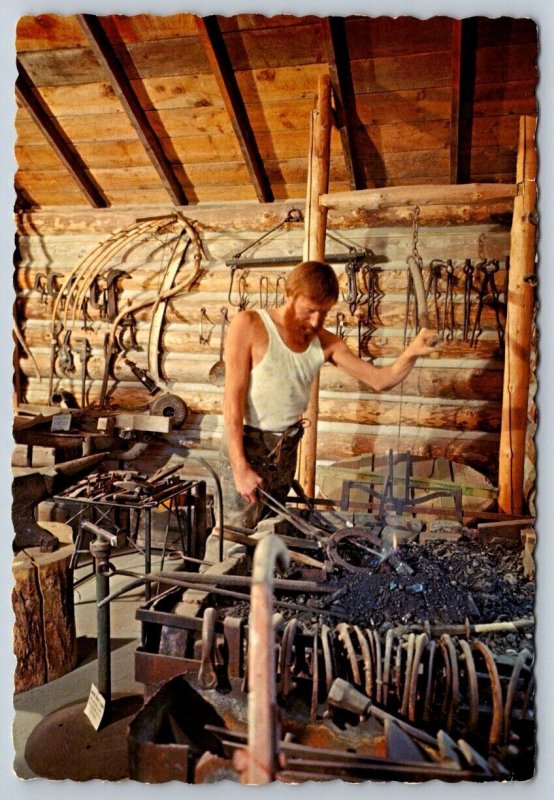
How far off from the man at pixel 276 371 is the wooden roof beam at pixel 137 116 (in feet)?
3.32

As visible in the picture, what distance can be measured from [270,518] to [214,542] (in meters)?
0.21

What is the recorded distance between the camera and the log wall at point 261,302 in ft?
6.53

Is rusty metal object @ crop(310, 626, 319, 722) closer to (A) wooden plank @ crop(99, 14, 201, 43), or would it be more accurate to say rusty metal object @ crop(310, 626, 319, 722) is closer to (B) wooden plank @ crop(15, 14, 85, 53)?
(B) wooden plank @ crop(15, 14, 85, 53)

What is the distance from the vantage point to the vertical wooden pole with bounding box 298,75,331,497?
2328 mm

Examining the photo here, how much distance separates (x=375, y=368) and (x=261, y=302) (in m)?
0.94

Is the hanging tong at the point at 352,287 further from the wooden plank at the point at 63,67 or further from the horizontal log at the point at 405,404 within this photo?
the wooden plank at the point at 63,67

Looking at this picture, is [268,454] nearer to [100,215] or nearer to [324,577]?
[324,577]

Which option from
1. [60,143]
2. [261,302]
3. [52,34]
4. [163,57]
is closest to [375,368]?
[261,302]

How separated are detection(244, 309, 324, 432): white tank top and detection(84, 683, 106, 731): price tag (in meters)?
0.90

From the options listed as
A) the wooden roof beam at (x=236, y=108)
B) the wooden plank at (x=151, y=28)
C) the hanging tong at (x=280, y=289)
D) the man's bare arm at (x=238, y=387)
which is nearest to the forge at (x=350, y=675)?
the man's bare arm at (x=238, y=387)

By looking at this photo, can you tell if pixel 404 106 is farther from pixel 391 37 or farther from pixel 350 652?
pixel 350 652

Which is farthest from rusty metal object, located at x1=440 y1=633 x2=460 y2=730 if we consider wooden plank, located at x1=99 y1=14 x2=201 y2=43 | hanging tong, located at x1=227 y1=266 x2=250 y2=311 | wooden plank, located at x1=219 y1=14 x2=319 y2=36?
wooden plank, located at x1=99 y1=14 x2=201 y2=43

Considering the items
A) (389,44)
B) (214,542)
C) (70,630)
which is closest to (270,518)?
(214,542)

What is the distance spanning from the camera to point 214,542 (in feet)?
5.77
